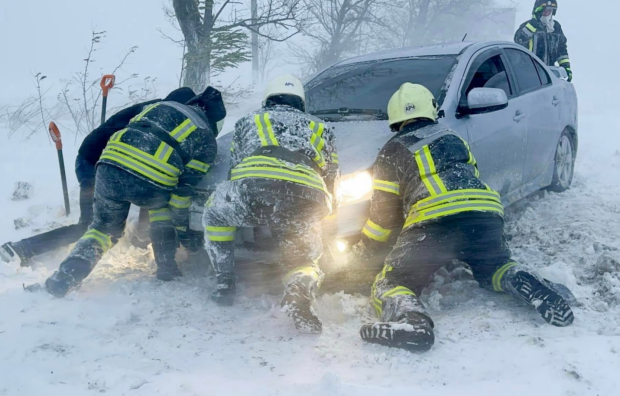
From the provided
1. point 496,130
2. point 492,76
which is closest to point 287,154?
point 496,130

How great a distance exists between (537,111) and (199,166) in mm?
3292

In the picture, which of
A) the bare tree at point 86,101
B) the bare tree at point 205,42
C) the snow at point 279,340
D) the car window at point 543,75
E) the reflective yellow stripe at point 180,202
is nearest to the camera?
the snow at point 279,340

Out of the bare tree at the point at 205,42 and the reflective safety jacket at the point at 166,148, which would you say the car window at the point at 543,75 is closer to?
the reflective safety jacket at the point at 166,148

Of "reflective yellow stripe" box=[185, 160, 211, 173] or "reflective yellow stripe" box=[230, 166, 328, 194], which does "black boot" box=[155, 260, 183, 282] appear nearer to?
"reflective yellow stripe" box=[185, 160, 211, 173]

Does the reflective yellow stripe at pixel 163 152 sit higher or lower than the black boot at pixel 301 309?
higher

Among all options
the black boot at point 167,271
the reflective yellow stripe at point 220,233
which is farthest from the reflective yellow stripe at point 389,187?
the black boot at point 167,271

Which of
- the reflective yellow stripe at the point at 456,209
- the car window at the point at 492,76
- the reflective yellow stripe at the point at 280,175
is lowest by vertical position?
the reflective yellow stripe at the point at 456,209

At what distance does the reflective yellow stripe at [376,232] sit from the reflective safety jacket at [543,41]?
588 cm

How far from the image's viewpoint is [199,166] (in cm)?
380

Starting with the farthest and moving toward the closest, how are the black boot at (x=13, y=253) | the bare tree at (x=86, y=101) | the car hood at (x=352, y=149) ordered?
the bare tree at (x=86, y=101)
the black boot at (x=13, y=253)
the car hood at (x=352, y=149)

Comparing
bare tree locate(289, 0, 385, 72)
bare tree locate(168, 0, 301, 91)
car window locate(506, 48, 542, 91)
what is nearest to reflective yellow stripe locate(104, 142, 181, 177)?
car window locate(506, 48, 542, 91)

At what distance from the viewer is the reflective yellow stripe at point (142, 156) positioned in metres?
3.59

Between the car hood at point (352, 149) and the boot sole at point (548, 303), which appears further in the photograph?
the car hood at point (352, 149)

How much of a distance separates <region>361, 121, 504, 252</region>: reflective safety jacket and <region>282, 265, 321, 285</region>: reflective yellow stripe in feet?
1.25
